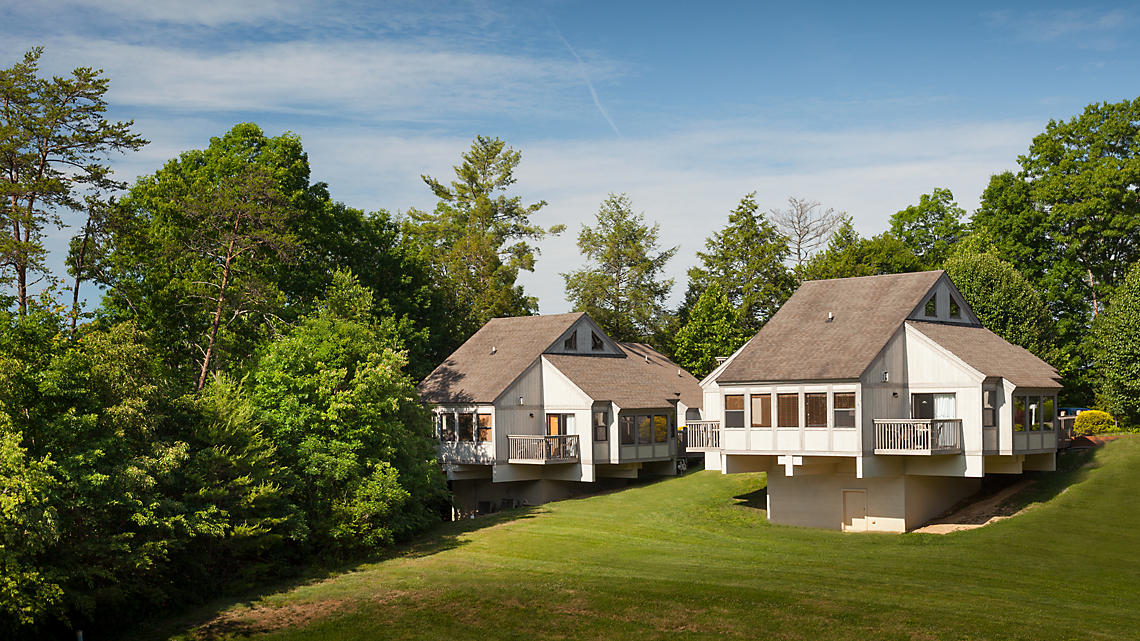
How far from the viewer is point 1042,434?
3844cm

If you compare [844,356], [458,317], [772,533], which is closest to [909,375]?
[844,356]

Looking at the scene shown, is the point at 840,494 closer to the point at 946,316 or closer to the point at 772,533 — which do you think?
the point at 772,533

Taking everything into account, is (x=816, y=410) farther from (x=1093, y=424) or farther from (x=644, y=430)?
(x=1093, y=424)

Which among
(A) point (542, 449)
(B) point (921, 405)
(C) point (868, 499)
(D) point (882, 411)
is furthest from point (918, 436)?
(A) point (542, 449)

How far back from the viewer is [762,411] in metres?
38.6

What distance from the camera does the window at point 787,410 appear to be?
37.7 meters

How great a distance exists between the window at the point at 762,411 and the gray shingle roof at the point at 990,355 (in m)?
6.12

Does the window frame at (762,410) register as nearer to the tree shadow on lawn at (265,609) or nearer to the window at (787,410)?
the window at (787,410)

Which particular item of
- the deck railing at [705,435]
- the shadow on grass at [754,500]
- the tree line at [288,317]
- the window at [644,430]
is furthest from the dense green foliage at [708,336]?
the deck railing at [705,435]

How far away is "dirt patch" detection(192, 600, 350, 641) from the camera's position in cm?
2786

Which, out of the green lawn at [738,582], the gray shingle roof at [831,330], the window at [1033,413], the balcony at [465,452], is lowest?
the green lawn at [738,582]

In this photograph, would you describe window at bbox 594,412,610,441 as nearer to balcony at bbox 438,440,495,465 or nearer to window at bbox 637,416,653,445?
window at bbox 637,416,653,445

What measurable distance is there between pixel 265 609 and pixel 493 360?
72.9ft

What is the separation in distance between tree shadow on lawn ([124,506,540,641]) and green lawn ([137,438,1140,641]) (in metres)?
0.11
